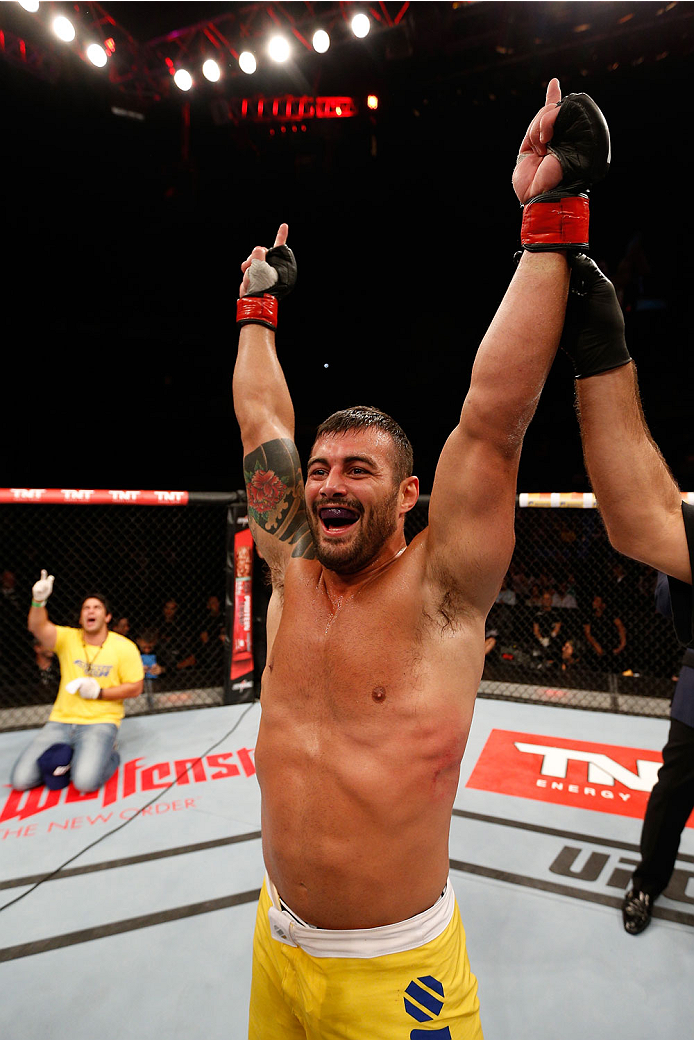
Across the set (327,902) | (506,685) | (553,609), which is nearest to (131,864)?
(327,902)

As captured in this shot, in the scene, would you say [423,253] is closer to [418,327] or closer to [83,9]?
[418,327]

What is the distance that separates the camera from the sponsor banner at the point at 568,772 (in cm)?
302

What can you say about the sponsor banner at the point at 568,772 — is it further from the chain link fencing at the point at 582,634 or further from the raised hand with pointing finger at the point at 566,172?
the raised hand with pointing finger at the point at 566,172

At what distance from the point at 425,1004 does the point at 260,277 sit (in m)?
1.82

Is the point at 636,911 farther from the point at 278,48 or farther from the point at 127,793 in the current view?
the point at 278,48

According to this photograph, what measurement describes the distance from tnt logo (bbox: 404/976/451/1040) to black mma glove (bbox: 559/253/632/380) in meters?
1.21

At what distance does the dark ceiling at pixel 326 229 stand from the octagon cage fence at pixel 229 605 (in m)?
2.61

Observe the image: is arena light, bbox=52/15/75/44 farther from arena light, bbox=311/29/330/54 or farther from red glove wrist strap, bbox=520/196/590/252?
red glove wrist strap, bbox=520/196/590/252

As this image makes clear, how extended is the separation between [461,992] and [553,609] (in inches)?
202

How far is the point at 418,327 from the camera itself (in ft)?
34.2

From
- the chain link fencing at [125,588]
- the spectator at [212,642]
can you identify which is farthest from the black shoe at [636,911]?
the spectator at [212,642]

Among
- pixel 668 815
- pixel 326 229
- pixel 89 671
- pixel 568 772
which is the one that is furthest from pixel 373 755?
pixel 326 229

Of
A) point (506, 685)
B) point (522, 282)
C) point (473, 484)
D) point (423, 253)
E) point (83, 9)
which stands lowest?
point (506, 685)

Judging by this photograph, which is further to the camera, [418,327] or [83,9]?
[418,327]
